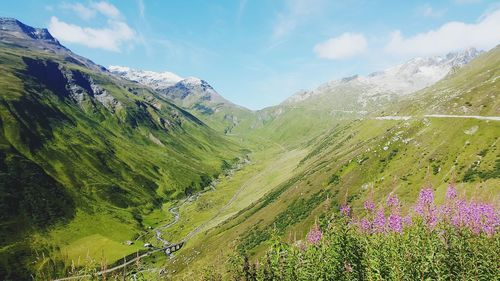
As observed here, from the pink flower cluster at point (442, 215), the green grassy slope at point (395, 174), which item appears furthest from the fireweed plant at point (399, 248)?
the green grassy slope at point (395, 174)

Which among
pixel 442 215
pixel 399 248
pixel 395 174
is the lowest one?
pixel 395 174

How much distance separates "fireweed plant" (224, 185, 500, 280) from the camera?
23.5 meters

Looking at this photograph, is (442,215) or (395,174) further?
(395,174)

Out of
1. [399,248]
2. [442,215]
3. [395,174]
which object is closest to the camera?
[442,215]

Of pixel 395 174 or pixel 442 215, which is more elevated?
pixel 442 215

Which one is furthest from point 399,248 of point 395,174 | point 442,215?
point 395,174

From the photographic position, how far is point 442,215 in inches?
985

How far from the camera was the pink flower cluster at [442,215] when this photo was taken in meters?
24.1

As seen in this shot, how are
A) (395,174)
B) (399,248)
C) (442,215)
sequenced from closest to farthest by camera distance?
(442,215) < (399,248) < (395,174)

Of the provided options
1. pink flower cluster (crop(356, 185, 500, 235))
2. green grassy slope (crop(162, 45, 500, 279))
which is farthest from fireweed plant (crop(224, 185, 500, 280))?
green grassy slope (crop(162, 45, 500, 279))

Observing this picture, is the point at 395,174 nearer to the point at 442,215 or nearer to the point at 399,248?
the point at 442,215

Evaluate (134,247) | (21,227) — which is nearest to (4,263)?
(21,227)

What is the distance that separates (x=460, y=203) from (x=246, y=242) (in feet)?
297

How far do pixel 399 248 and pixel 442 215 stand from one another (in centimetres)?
355
